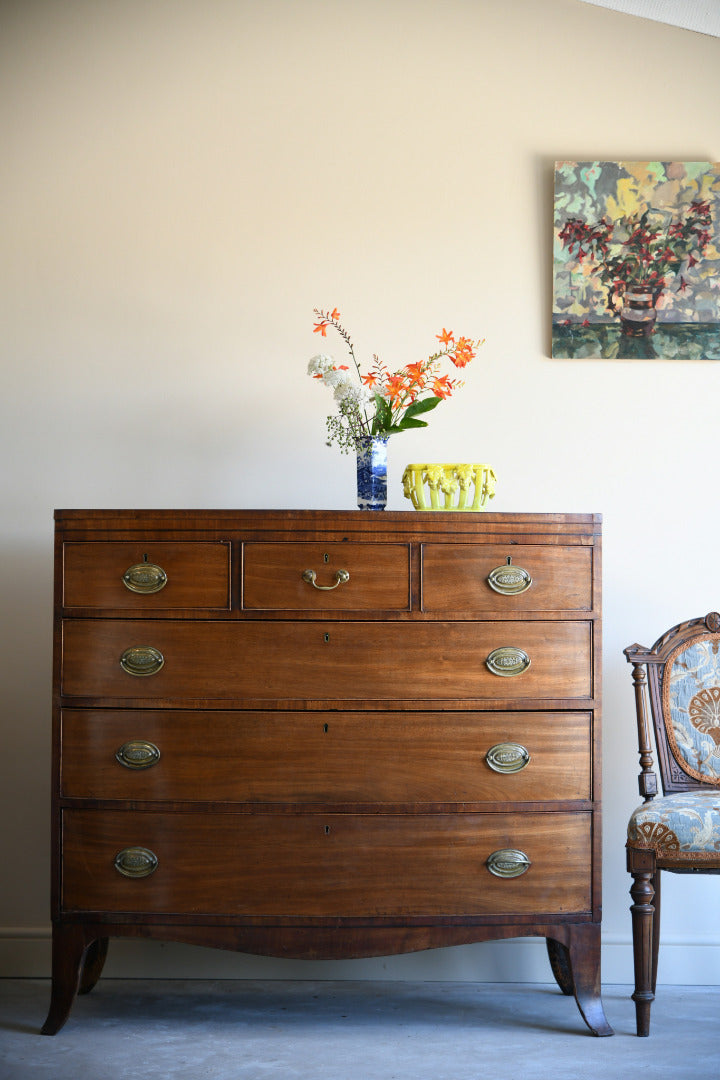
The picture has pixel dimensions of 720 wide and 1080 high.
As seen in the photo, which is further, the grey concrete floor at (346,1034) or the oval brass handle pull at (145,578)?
the oval brass handle pull at (145,578)

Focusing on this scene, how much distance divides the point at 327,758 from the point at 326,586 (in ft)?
1.33

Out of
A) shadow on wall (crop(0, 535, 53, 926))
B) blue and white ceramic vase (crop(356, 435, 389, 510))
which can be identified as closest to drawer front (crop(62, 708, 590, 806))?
blue and white ceramic vase (crop(356, 435, 389, 510))

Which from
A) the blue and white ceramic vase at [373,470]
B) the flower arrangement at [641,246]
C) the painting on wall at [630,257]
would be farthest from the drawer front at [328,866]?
the flower arrangement at [641,246]

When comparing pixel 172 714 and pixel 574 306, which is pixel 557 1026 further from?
pixel 574 306

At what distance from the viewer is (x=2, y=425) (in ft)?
9.64

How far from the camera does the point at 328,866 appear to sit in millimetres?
2260

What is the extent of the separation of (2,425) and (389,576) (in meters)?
1.39

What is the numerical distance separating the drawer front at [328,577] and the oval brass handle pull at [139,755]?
16.0 inches

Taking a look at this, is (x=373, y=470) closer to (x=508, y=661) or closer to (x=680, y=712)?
(x=508, y=661)

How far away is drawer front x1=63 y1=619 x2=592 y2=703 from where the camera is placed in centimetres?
228

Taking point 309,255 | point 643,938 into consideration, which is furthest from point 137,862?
point 309,255

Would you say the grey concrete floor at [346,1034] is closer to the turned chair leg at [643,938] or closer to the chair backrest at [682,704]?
the turned chair leg at [643,938]

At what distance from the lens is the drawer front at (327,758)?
2.27 m

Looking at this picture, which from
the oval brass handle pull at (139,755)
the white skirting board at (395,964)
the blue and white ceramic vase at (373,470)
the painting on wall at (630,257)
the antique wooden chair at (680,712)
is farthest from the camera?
the painting on wall at (630,257)
